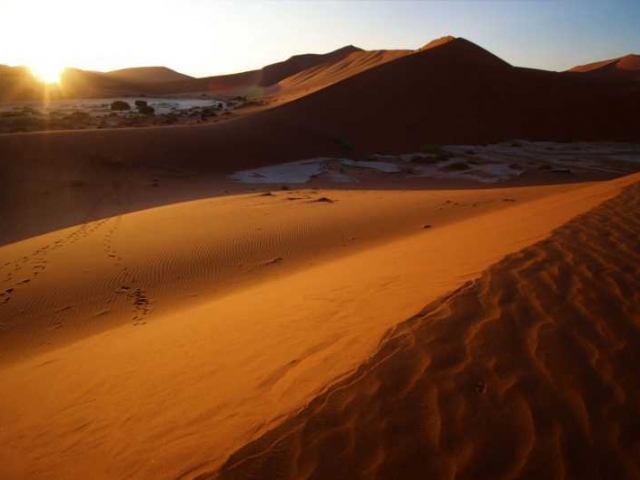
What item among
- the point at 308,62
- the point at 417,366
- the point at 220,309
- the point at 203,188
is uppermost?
the point at 308,62

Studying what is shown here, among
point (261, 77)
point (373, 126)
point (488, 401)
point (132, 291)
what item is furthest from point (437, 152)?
point (261, 77)

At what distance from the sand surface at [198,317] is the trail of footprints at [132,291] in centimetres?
3

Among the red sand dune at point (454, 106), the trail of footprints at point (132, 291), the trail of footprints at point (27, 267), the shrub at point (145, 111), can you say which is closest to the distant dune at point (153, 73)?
the shrub at point (145, 111)

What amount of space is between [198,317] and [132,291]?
196 centimetres

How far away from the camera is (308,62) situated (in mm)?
74438

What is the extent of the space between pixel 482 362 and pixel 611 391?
0.72 m

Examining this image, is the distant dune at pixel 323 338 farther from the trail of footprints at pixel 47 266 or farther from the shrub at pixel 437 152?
the shrub at pixel 437 152

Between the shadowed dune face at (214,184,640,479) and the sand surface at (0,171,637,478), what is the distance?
0.77ft

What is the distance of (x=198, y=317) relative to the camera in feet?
16.4

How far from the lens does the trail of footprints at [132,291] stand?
5624mm

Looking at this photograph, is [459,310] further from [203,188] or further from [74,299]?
[203,188]

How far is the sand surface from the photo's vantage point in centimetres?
278

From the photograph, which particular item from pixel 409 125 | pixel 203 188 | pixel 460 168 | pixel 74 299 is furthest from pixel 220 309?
pixel 409 125

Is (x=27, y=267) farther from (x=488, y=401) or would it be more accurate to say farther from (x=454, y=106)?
(x=454, y=106)
